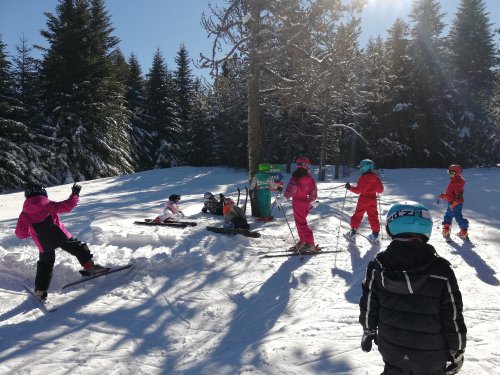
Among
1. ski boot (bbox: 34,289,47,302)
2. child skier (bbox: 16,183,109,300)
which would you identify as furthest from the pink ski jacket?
ski boot (bbox: 34,289,47,302)

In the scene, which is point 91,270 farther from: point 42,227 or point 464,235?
point 464,235

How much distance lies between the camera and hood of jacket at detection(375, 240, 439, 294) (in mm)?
2520

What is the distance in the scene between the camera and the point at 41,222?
5.51 metres

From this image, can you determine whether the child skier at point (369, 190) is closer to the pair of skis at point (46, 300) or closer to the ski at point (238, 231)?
the ski at point (238, 231)

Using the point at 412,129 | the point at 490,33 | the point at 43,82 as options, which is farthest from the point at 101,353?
the point at 490,33

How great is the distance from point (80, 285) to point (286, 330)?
3215 millimetres

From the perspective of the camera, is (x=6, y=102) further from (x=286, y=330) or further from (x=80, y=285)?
(x=286, y=330)

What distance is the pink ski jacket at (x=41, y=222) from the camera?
5.46 meters

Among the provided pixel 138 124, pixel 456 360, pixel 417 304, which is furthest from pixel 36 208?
pixel 138 124

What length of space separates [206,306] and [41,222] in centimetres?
255

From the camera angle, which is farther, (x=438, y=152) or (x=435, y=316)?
(x=438, y=152)

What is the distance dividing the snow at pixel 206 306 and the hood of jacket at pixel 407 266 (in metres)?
1.34

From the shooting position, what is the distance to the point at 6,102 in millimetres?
22141

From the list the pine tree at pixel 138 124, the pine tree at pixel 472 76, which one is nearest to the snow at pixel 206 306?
the pine tree at pixel 472 76
